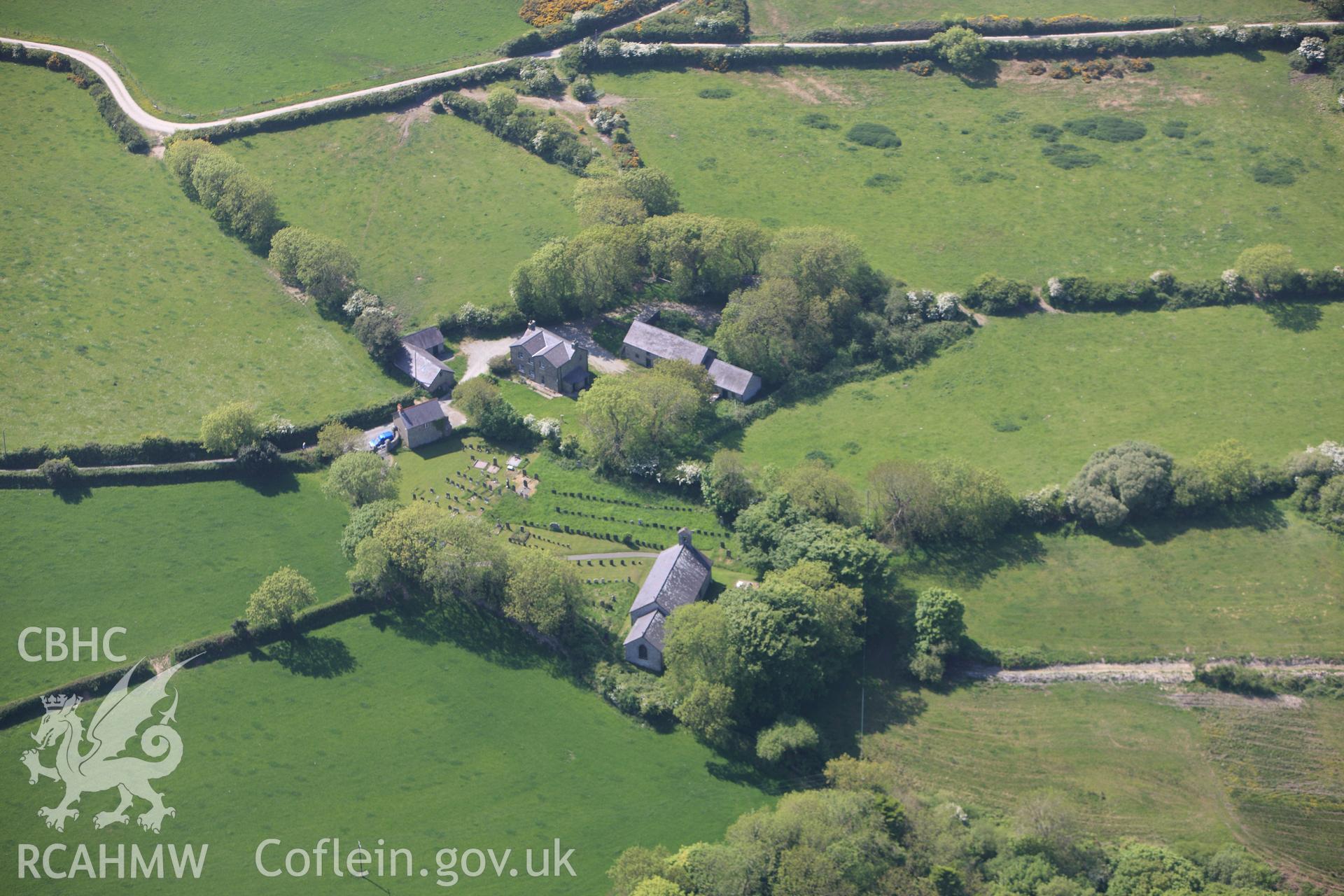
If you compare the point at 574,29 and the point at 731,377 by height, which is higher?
the point at 574,29

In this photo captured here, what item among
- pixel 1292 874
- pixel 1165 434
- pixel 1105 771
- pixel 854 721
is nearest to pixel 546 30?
pixel 1165 434

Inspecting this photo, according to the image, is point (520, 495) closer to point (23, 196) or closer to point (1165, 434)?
point (1165, 434)

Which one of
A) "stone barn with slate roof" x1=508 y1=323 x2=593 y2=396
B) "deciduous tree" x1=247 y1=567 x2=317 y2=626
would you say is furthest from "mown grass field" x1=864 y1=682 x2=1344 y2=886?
"stone barn with slate roof" x1=508 y1=323 x2=593 y2=396

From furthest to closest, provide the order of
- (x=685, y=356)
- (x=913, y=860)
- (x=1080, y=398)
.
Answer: (x=685, y=356), (x=1080, y=398), (x=913, y=860)

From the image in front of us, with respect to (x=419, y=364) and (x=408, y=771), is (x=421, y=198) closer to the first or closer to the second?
(x=419, y=364)

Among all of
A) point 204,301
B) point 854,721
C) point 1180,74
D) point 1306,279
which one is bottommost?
point 854,721

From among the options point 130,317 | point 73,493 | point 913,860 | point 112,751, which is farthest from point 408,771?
point 130,317

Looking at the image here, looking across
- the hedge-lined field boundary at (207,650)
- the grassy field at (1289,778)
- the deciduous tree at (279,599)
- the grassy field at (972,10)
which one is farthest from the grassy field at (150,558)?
the grassy field at (972,10)
